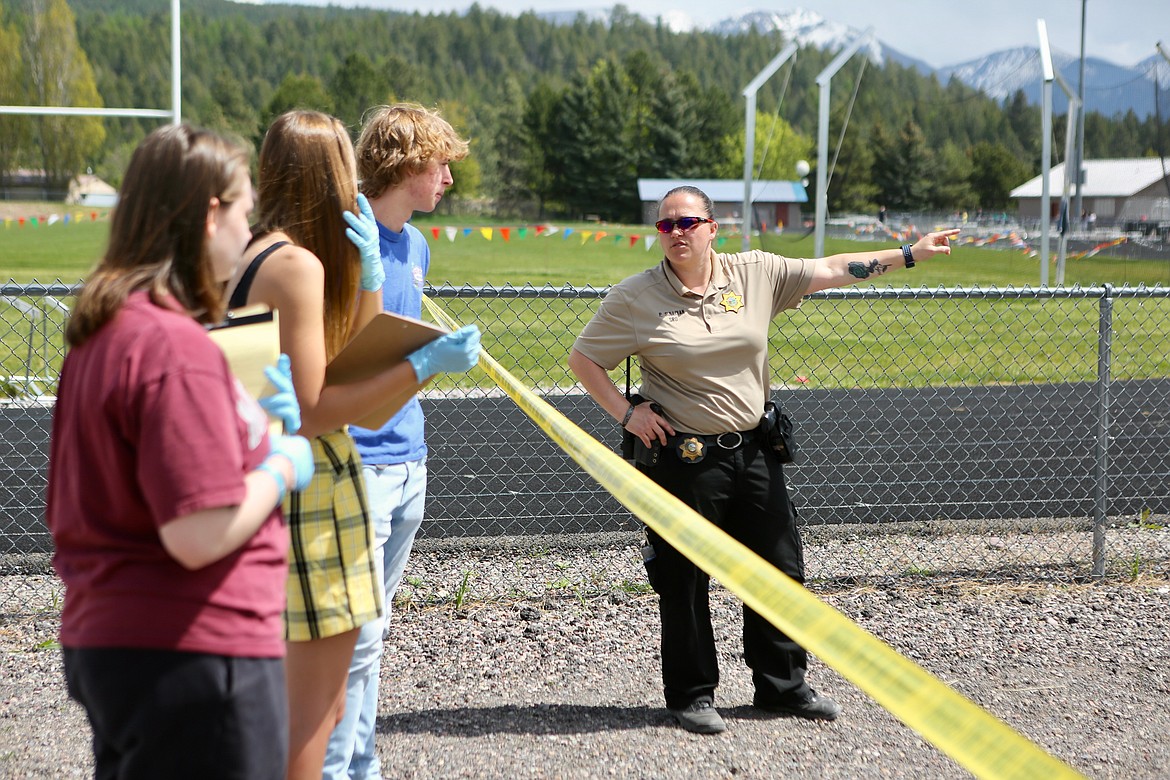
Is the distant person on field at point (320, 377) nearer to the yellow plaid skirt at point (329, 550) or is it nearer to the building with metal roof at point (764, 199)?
the yellow plaid skirt at point (329, 550)

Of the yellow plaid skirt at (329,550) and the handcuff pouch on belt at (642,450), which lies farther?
the handcuff pouch on belt at (642,450)

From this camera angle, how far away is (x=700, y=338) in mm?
3654

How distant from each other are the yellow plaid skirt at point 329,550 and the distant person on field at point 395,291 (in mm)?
284

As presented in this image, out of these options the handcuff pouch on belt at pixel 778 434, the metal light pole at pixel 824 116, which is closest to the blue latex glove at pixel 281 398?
the handcuff pouch on belt at pixel 778 434

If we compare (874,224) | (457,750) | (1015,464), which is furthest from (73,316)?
(874,224)

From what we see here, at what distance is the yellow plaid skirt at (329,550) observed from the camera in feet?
7.80

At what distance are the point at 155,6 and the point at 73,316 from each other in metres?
159

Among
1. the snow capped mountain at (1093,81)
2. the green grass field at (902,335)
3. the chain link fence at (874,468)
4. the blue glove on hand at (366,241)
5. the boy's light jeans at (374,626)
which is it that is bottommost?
the chain link fence at (874,468)

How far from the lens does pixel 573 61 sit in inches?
7377

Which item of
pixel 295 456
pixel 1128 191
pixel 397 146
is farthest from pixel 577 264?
pixel 295 456

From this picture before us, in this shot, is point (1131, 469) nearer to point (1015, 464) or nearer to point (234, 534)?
point (1015, 464)

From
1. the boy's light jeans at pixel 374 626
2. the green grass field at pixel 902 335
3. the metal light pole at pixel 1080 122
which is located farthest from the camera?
the metal light pole at pixel 1080 122

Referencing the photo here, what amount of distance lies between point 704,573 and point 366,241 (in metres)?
1.92

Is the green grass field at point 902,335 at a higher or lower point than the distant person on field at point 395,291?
lower
